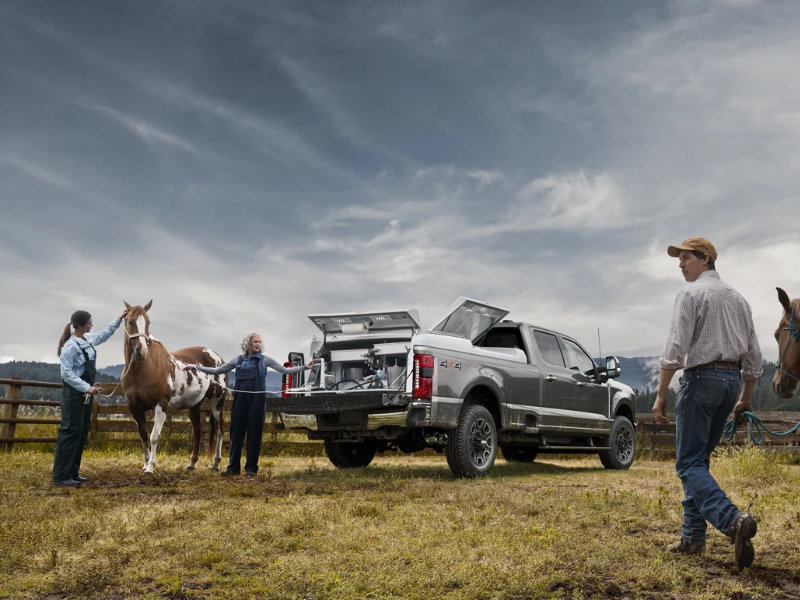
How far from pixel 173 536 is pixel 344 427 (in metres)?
4.18

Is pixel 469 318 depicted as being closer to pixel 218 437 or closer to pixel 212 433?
pixel 218 437

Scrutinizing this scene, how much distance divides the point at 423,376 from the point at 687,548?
4.49 m

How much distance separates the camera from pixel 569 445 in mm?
12562

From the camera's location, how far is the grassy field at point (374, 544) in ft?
14.5

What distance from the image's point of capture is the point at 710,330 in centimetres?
505

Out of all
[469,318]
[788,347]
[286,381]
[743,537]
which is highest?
[469,318]

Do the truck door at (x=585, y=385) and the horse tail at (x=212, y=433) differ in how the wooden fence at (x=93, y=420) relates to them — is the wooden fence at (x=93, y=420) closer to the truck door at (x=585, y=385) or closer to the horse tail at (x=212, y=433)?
the horse tail at (x=212, y=433)

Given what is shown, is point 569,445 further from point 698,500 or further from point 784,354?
point 698,500

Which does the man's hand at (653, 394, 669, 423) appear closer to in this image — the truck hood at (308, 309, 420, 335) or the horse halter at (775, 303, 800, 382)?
the horse halter at (775, 303, 800, 382)

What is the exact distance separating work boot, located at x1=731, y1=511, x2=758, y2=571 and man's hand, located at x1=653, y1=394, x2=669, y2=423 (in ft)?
2.62

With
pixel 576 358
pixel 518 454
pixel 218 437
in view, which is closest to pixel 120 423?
pixel 218 437

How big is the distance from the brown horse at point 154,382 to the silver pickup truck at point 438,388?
2119 millimetres

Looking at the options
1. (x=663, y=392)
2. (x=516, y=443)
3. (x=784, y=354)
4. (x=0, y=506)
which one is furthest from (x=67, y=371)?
(x=784, y=354)

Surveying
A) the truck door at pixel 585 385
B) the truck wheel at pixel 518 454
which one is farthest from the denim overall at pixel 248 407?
the truck wheel at pixel 518 454
